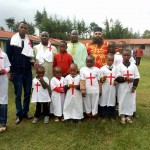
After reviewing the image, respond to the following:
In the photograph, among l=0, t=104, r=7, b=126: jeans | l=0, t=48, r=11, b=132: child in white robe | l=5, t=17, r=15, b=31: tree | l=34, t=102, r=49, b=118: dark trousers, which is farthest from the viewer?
l=5, t=17, r=15, b=31: tree

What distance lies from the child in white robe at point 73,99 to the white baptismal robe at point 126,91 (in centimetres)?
89

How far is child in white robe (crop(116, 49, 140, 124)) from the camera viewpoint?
5.82 metres

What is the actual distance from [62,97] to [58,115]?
1.39 feet

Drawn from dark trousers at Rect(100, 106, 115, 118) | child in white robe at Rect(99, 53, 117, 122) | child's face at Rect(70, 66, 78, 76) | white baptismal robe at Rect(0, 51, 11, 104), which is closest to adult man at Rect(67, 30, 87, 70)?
child's face at Rect(70, 66, 78, 76)

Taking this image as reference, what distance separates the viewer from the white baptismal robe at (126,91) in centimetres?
583

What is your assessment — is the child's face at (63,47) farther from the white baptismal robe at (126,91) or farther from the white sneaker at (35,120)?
the white sneaker at (35,120)

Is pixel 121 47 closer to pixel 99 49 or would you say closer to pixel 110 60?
pixel 99 49

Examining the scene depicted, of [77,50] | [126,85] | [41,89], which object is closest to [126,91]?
[126,85]

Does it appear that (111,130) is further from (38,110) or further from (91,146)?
(38,110)

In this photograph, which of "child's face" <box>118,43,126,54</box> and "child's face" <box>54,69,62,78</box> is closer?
"child's face" <box>54,69,62,78</box>

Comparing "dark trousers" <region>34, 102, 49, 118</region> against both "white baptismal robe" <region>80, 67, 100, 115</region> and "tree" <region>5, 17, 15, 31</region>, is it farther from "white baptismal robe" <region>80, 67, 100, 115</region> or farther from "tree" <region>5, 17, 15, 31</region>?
"tree" <region>5, 17, 15, 31</region>

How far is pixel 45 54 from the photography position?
596cm

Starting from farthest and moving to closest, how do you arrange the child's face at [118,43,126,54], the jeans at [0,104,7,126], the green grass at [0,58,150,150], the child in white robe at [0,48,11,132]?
the child's face at [118,43,126,54] < the jeans at [0,104,7,126] < the child in white robe at [0,48,11,132] < the green grass at [0,58,150,150]

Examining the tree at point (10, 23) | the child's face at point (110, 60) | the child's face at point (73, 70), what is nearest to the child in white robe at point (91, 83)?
the child's face at point (73, 70)
